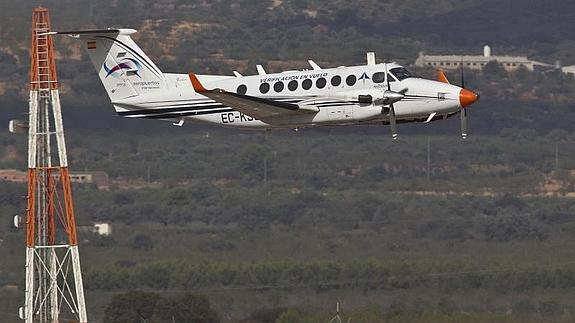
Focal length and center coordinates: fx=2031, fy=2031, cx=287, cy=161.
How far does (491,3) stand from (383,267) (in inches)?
4686

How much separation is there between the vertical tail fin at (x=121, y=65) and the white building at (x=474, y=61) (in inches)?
→ 3817

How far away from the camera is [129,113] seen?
2018 inches

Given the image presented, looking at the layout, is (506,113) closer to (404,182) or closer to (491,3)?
(404,182)

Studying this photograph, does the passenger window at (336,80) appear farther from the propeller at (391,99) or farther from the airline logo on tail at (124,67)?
the airline logo on tail at (124,67)

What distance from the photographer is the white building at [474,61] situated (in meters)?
154

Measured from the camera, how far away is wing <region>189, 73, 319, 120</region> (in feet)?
157

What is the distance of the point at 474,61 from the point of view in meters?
165

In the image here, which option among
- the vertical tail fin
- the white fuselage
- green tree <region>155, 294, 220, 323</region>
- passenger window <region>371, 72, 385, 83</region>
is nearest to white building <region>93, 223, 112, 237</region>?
green tree <region>155, 294, 220, 323</region>

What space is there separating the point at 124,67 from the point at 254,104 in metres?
5.39

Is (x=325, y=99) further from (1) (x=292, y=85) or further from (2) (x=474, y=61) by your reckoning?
(2) (x=474, y=61)

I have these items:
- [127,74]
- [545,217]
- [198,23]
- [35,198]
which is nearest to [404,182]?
[545,217]

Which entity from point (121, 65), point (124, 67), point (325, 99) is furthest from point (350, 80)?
point (121, 65)

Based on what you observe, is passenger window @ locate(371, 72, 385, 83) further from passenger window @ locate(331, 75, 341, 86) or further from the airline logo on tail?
the airline logo on tail

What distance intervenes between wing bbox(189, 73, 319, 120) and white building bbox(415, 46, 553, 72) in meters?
101
